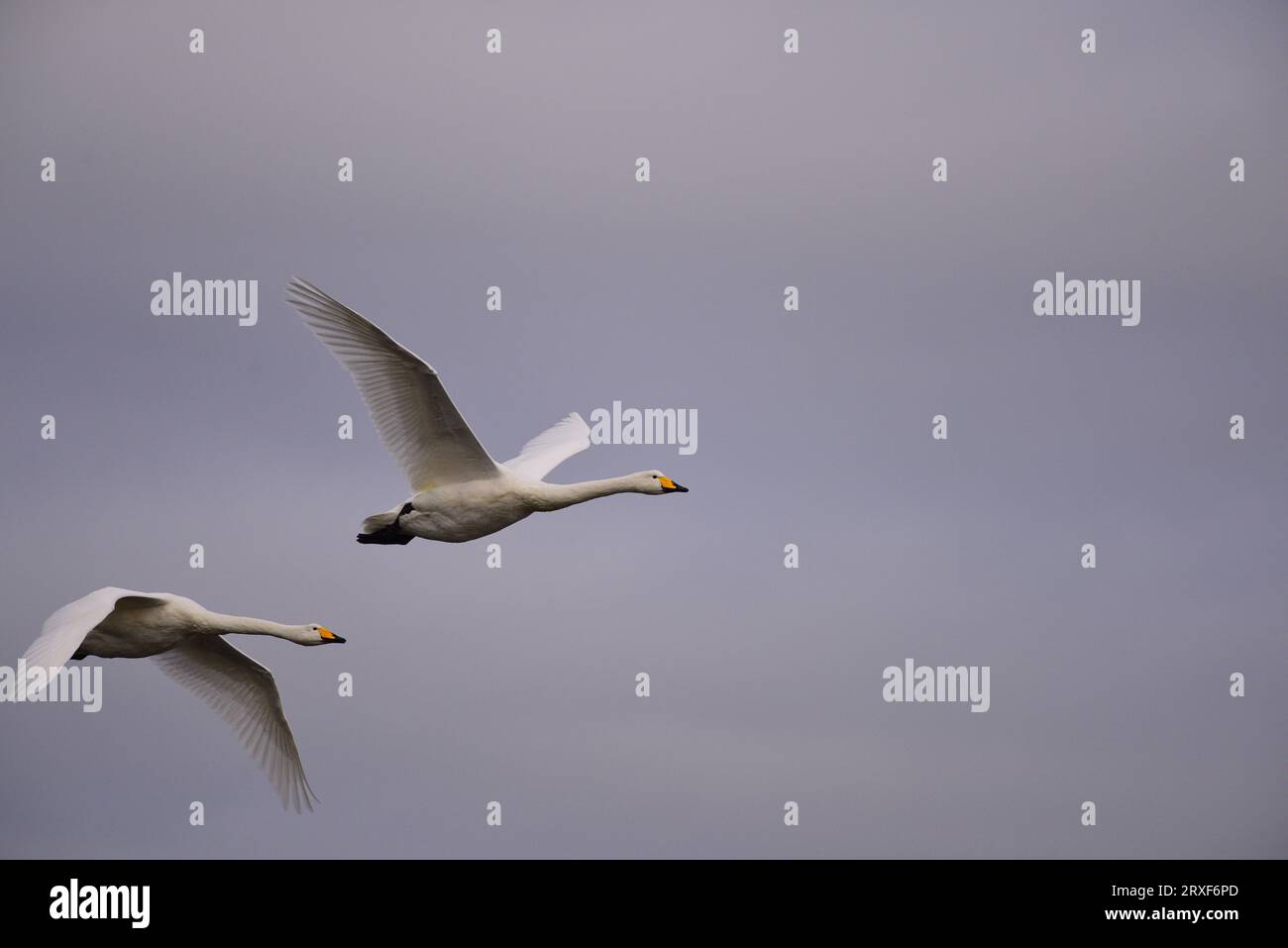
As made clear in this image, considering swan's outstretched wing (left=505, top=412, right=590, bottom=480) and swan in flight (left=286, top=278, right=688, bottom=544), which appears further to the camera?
swan's outstretched wing (left=505, top=412, right=590, bottom=480)

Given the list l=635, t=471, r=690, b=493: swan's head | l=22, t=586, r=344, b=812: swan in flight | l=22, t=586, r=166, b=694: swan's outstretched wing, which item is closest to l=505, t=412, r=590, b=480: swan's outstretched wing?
l=635, t=471, r=690, b=493: swan's head

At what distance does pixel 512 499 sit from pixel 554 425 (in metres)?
7.24

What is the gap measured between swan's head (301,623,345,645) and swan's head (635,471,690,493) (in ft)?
17.1

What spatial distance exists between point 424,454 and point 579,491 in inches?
91.9

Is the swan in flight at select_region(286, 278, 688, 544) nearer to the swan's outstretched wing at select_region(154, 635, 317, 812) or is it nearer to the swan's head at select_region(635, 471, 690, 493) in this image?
the swan's head at select_region(635, 471, 690, 493)

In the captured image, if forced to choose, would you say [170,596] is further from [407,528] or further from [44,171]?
[44,171]

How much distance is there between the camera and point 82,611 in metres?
24.5

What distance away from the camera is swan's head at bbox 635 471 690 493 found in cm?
2977

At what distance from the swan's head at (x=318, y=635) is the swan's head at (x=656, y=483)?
5223 millimetres

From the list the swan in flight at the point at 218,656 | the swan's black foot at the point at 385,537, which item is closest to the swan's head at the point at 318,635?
the swan in flight at the point at 218,656

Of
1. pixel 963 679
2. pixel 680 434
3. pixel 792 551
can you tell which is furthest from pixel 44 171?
pixel 963 679

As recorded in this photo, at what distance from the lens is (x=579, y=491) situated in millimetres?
28562

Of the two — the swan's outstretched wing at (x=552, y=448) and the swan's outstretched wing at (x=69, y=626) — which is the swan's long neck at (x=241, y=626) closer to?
the swan's outstretched wing at (x=69, y=626)

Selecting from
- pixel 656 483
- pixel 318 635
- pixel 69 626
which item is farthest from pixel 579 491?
pixel 69 626
